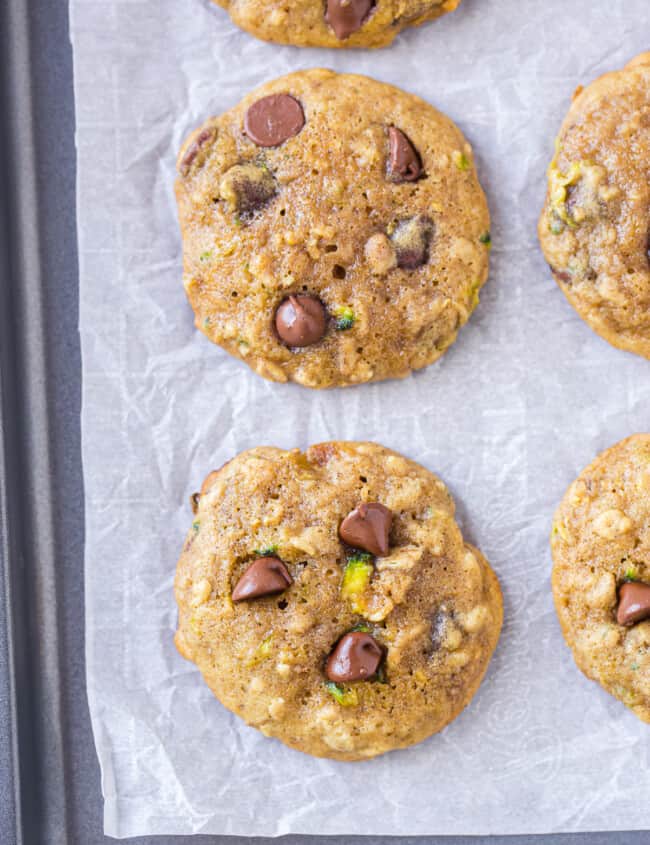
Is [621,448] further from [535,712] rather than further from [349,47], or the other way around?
[349,47]

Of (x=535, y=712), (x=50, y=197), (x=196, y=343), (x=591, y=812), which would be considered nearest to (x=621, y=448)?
(x=535, y=712)

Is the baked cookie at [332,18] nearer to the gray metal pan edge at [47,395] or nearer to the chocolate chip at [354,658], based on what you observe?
the gray metal pan edge at [47,395]

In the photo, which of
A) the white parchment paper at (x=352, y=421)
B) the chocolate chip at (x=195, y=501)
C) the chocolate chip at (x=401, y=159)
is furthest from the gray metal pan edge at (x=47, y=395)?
the chocolate chip at (x=401, y=159)

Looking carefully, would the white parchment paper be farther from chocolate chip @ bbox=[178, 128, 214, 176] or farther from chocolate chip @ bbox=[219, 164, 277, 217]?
chocolate chip @ bbox=[219, 164, 277, 217]

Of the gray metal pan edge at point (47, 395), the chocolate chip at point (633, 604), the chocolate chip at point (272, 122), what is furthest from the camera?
the gray metal pan edge at point (47, 395)

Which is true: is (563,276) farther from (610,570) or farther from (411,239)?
(610,570)

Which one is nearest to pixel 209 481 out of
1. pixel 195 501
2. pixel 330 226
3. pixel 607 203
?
pixel 195 501

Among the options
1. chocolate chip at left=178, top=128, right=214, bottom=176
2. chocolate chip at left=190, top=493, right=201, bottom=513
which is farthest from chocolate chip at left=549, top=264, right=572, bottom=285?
chocolate chip at left=190, top=493, right=201, bottom=513
